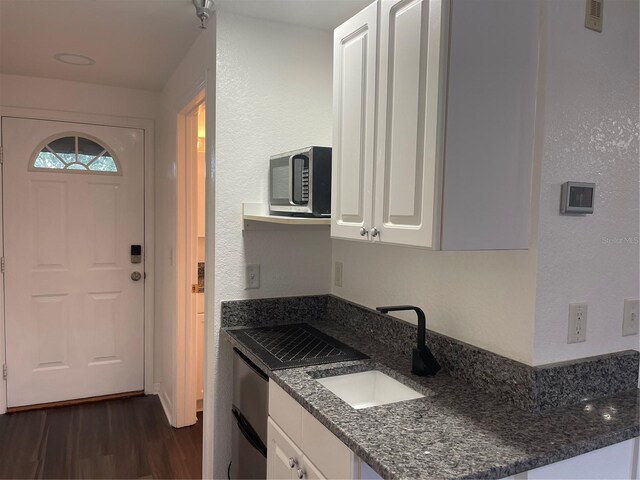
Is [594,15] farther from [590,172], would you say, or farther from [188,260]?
[188,260]

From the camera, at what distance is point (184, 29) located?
7.36ft

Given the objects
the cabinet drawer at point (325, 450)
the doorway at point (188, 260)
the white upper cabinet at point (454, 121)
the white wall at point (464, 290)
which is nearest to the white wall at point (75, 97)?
the doorway at point (188, 260)

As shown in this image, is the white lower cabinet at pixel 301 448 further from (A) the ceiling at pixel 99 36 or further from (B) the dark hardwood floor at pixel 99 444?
(A) the ceiling at pixel 99 36

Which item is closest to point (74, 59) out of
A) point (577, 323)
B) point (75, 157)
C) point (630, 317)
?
point (75, 157)

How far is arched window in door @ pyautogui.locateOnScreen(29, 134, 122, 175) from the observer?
10.7ft

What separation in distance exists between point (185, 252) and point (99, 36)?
4.16 feet

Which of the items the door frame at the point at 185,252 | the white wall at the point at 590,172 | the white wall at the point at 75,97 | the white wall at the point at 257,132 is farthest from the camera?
the white wall at the point at 75,97

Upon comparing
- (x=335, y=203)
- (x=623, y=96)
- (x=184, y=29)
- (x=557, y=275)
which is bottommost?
(x=557, y=275)

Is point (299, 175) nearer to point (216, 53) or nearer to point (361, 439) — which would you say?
point (216, 53)

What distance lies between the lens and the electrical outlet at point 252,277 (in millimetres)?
2215

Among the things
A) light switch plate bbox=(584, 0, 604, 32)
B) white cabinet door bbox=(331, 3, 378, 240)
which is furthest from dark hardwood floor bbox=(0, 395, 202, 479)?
light switch plate bbox=(584, 0, 604, 32)

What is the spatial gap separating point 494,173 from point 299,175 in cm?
86

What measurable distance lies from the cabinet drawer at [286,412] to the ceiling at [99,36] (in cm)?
160

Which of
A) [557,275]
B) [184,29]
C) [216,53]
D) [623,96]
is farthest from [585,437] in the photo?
[184,29]
